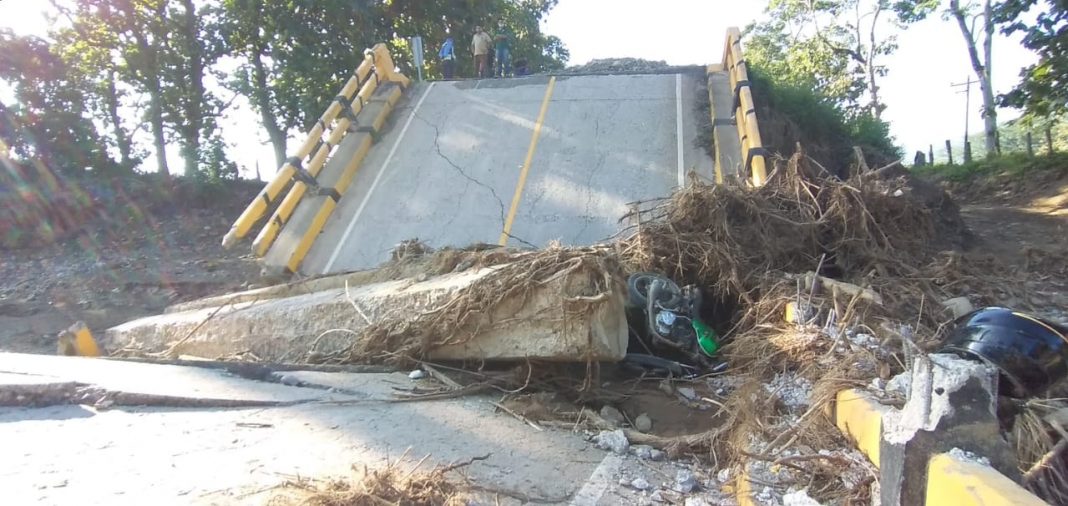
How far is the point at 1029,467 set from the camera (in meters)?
2.11

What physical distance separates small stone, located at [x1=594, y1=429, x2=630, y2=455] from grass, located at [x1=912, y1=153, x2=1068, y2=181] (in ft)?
42.3

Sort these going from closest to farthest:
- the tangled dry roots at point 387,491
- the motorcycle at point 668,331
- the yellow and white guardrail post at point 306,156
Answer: the tangled dry roots at point 387,491 < the motorcycle at point 668,331 < the yellow and white guardrail post at point 306,156

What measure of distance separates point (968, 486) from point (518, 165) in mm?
6657

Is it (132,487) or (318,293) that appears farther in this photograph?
(318,293)

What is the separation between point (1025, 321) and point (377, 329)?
351cm

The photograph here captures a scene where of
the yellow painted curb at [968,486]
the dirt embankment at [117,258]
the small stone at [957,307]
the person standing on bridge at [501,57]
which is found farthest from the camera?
the person standing on bridge at [501,57]

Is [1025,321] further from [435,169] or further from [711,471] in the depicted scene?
[435,169]

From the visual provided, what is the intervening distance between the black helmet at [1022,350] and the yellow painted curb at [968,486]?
2.71ft

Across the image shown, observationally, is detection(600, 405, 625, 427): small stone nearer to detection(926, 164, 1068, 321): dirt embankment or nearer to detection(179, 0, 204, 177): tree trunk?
detection(926, 164, 1068, 321): dirt embankment

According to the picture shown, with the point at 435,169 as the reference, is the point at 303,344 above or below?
below

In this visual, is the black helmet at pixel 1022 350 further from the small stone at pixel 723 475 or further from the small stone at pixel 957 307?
the small stone at pixel 957 307

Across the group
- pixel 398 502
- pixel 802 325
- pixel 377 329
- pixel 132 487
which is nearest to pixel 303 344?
pixel 377 329

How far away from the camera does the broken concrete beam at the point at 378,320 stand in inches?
159

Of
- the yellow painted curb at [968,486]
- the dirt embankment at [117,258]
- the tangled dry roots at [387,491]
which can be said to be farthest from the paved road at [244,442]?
the dirt embankment at [117,258]
